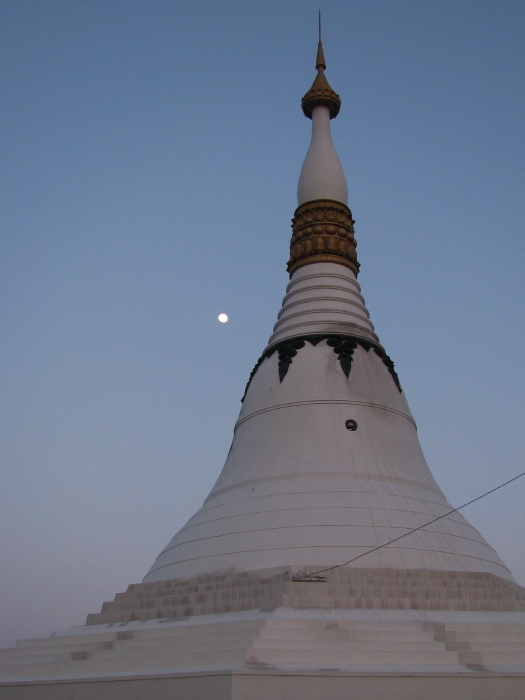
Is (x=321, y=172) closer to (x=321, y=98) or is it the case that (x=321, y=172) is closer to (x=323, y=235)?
(x=323, y=235)

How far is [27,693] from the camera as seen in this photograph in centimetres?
1158

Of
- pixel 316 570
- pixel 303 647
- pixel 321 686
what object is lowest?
pixel 321 686

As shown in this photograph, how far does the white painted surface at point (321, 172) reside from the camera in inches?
786

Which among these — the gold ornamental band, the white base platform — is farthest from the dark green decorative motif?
the white base platform

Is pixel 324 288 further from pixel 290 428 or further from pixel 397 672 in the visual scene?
pixel 397 672

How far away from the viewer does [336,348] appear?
1706 cm

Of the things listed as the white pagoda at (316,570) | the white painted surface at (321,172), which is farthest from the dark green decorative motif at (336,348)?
the white painted surface at (321,172)

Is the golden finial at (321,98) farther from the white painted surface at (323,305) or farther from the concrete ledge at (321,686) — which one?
the concrete ledge at (321,686)

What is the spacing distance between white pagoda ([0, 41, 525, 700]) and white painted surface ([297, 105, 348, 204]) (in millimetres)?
360

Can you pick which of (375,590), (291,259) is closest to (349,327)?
(291,259)

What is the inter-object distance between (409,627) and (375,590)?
3.32 ft

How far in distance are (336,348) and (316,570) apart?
6.00 m

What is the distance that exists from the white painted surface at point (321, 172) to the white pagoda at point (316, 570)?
0.36m

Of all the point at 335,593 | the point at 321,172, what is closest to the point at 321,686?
the point at 335,593
